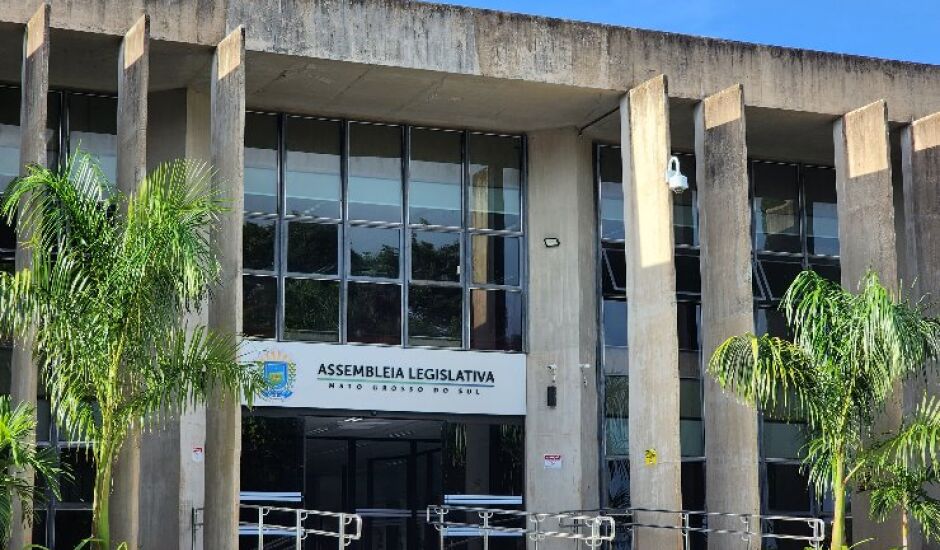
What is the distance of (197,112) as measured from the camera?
64.9 feet

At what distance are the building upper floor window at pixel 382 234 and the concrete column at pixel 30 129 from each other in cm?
398

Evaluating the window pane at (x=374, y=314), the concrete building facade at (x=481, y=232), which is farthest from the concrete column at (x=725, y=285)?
the window pane at (x=374, y=314)

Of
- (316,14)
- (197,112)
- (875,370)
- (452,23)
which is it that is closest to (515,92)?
(452,23)

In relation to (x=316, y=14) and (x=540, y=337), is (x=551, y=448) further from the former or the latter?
(x=316, y=14)

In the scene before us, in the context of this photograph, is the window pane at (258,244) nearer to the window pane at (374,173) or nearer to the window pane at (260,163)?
the window pane at (260,163)

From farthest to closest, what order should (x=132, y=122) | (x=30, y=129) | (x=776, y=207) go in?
(x=776, y=207) → (x=132, y=122) → (x=30, y=129)

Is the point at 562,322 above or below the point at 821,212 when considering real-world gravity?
below

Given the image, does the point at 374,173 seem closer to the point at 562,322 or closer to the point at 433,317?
the point at 433,317

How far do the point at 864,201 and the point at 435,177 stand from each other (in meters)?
6.26

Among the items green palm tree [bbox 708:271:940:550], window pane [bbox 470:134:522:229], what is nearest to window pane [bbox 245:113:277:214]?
window pane [bbox 470:134:522:229]

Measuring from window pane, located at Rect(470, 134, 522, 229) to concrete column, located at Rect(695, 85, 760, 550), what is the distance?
2947mm

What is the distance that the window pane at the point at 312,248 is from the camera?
800 inches

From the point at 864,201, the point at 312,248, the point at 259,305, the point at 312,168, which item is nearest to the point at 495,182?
the point at 312,168

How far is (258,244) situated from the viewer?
66.2ft
